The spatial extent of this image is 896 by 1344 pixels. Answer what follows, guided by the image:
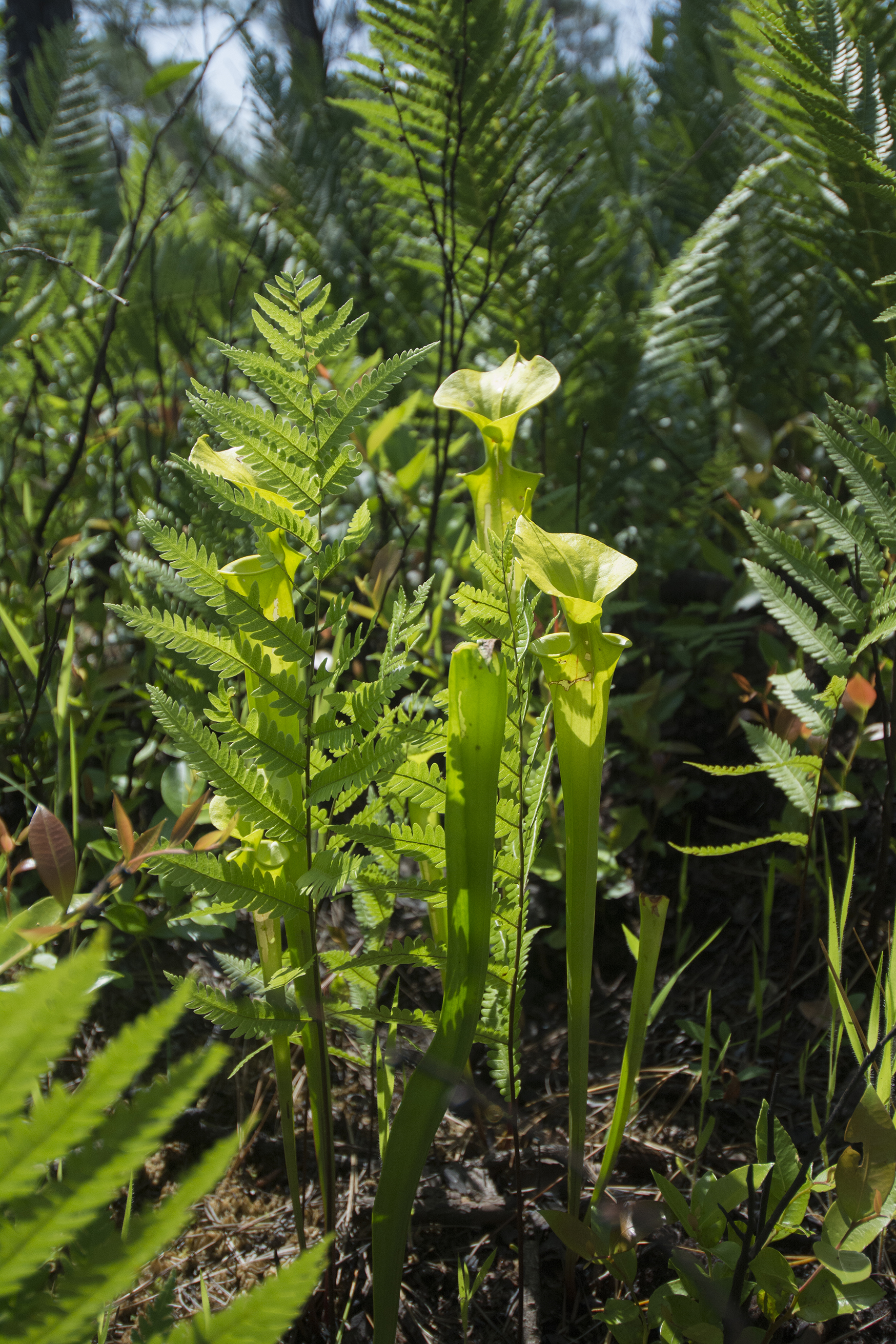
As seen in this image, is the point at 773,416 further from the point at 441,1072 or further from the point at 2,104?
the point at 2,104

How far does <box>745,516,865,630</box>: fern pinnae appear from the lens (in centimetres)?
108

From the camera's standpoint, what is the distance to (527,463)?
2143mm

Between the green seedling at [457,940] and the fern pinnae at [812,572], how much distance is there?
1.77 ft

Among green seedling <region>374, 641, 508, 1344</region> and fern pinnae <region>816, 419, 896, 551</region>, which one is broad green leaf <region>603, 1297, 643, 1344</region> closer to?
green seedling <region>374, 641, 508, 1344</region>

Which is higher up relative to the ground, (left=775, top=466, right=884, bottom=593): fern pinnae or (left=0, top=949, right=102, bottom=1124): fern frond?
(left=0, top=949, right=102, bottom=1124): fern frond


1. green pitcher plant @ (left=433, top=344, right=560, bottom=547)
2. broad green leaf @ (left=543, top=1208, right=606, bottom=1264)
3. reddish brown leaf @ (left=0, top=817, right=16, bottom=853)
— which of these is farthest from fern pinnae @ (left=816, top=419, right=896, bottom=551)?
reddish brown leaf @ (left=0, top=817, right=16, bottom=853)

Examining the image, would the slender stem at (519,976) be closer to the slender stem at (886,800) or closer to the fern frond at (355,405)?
the fern frond at (355,405)

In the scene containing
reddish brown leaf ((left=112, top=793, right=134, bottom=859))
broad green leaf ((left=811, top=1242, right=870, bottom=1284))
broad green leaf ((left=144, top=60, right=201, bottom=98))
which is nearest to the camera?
broad green leaf ((left=811, top=1242, right=870, bottom=1284))

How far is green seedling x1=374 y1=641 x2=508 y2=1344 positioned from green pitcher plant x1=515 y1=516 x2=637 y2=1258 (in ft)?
0.37

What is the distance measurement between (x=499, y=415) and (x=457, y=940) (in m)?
0.63

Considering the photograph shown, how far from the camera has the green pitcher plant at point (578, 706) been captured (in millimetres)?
830

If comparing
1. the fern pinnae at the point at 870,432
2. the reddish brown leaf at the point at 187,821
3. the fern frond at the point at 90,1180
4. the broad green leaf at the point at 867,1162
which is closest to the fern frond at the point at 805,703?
the fern pinnae at the point at 870,432

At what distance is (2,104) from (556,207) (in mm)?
2319

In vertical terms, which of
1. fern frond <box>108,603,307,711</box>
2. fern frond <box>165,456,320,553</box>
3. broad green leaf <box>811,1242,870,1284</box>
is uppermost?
fern frond <box>165,456,320,553</box>
